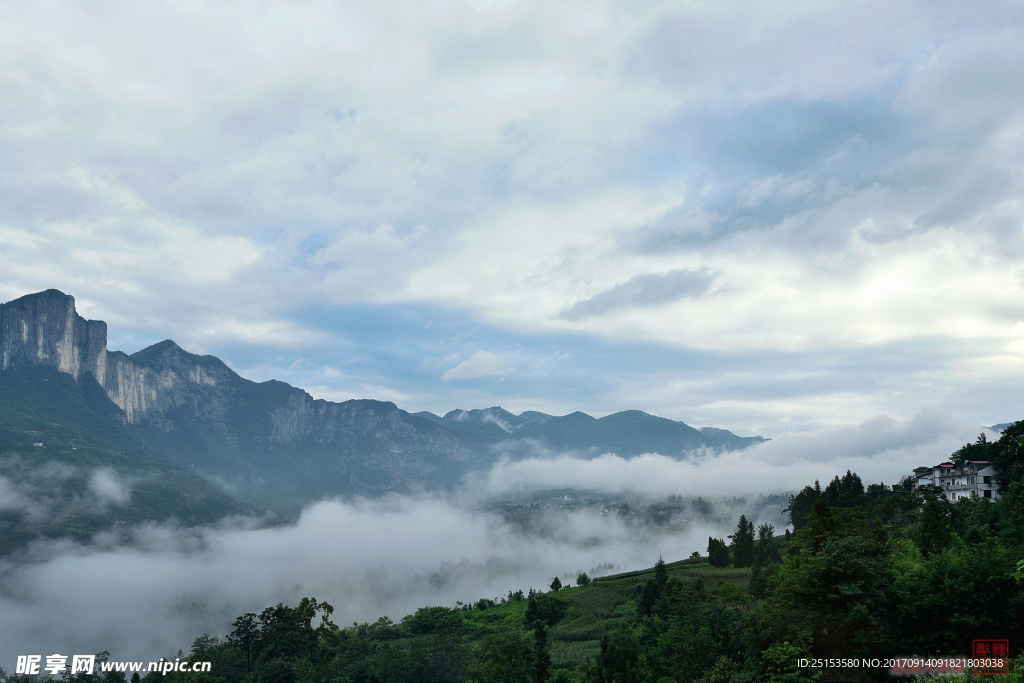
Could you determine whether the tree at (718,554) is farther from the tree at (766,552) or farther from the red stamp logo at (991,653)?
the red stamp logo at (991,653)

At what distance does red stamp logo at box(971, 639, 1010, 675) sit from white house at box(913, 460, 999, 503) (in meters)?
60.6

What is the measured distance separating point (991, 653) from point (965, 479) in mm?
83154

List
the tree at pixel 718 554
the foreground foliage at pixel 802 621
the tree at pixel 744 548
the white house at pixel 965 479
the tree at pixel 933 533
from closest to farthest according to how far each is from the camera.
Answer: the foreground foliage at pixel 802 621 < the tree at pixel 933 533 < the white house at pixel 965 479 < the tree at pixel 744 548 < the tree at pixel 718 554

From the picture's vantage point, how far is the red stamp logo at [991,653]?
33.6m

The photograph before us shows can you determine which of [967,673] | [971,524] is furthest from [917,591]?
[971,524]

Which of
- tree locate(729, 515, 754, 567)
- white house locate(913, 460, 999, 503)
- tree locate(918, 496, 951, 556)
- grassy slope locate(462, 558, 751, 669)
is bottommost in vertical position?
grassy slope locate(462, 558, 751, 669)

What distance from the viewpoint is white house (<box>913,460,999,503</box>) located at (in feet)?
317

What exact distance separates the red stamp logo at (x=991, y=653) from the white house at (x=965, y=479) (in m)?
60.6

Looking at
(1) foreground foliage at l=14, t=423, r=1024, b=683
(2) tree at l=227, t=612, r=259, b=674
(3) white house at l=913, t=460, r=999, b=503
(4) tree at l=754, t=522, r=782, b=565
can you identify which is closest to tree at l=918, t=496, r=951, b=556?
(1) foreground foliage at l=14, t=423, r=1024, b=683

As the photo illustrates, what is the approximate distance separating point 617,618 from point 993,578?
95.8 metres

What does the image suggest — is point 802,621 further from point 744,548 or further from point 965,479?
point 744,548

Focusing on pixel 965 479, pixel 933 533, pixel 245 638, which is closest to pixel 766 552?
pixel 965 479

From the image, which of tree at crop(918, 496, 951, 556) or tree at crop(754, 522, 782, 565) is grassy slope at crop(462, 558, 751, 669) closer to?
tree at crop(754, 522, 782, 565)

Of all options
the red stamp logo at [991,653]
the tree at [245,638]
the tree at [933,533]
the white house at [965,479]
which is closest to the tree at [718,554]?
the white house at [965,479]
